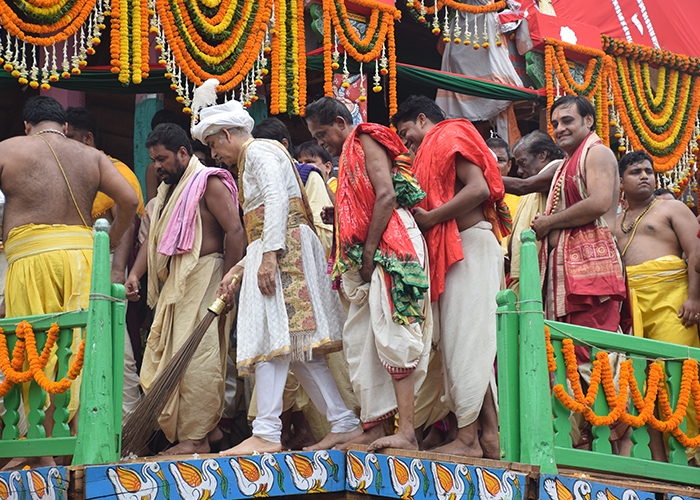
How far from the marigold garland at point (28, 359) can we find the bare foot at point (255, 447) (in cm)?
81

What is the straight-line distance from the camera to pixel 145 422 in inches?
157

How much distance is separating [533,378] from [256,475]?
Answer: 123 centimetres

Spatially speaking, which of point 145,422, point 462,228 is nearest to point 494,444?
point 462,228

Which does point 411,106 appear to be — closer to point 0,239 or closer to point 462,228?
point 462,228

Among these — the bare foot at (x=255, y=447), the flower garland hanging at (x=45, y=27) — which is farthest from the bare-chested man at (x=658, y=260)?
the flower garland hanging at (x=45, y=27)

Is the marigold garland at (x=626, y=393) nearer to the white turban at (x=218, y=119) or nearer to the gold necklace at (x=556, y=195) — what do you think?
the gold necklace at (x=556, y=195)

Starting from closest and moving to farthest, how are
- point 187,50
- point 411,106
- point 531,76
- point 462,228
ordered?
point 462,228 → point 411,106 → point 187,50 → point 531,76

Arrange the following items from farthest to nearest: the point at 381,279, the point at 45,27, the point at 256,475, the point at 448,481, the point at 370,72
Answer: the point at 370,72, the point at 45,27, the point at 381,279, the point at 256,475, the point at 448,481

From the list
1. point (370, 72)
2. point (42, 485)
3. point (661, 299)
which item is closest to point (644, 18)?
point (370, 72)

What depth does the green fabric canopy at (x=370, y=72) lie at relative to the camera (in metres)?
6.36

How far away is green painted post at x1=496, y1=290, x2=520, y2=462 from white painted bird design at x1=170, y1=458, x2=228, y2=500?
1.16 metres

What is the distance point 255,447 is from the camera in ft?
12.0

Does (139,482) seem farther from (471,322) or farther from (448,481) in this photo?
(471,322)

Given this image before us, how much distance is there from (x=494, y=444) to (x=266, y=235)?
1.44 metres
